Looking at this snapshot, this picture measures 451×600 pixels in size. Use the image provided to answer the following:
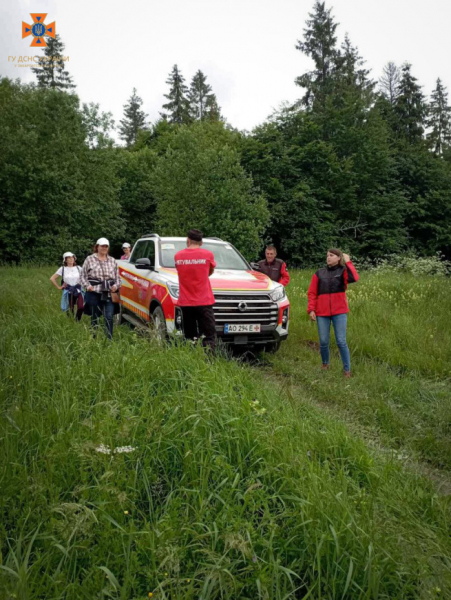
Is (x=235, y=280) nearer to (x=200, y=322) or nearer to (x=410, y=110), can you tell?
(x=200, y=322)

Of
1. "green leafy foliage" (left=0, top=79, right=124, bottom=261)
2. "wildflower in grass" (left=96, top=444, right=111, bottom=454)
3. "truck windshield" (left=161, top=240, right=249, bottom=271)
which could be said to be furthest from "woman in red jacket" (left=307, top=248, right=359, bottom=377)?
"green leafy foliage" (left=0, top=79, right=124, bottom=261)

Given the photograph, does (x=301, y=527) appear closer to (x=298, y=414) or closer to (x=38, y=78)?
(x=298, y=414)

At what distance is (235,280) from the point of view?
23.2 ft

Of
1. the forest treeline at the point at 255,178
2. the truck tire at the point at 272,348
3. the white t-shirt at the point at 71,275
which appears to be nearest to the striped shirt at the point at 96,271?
the white t-shirt at the point at 71,275

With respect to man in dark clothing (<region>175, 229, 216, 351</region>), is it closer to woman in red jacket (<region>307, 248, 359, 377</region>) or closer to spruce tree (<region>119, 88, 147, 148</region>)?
woman in red jacket (<region>307, 248, 359, 377</region>)

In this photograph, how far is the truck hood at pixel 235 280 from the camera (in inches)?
267

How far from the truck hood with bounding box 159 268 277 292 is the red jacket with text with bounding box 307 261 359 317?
805 mm

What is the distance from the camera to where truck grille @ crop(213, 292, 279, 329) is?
262 inches

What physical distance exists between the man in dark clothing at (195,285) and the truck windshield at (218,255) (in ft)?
5.84

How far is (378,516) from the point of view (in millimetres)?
2549

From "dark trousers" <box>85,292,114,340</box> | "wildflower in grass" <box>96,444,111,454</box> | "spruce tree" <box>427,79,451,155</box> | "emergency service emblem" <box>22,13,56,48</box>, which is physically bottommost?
"wildflower in grass" <box>96,444,111,454</box>

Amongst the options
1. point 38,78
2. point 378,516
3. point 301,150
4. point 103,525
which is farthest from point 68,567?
point 38,78

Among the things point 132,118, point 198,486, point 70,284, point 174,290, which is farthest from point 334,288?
point 132,118

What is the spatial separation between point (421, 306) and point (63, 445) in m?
8.74
